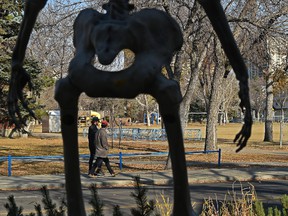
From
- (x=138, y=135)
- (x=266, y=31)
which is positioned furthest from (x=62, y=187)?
(x=138, y=135)

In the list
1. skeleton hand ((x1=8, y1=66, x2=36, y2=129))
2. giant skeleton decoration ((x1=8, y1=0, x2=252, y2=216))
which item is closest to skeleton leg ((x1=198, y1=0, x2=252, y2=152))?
giant skeleton decoration ((x1=8, y1=0, x2=252, y2=216))

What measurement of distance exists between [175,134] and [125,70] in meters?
0.54

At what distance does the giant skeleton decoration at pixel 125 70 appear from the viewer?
329cm

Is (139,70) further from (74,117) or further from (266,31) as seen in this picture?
(266,31)

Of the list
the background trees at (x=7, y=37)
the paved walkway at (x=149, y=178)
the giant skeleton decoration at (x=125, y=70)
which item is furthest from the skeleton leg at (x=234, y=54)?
the background trees at (x=7, y=37)

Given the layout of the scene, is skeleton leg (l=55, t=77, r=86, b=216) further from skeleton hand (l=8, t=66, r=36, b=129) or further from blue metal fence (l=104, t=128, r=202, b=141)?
blue metal fence (l=104, t=128, r=202, b=141)

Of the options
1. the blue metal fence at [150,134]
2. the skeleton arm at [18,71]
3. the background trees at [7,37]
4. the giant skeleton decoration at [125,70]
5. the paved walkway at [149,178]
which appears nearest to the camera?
the giant skeleton decoration at [125,70]

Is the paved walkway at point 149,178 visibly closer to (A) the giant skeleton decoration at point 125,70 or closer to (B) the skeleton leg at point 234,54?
(A) the giant skeleton decoration at point 125,70

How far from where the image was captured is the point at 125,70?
328cm

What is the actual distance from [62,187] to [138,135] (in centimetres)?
2762

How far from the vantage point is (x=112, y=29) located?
332cm

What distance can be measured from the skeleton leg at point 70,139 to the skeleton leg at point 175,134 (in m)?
0.56

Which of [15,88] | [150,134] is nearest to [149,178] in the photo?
[15,88]

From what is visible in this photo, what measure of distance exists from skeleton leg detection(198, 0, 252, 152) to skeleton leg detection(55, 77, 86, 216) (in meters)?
1.00
